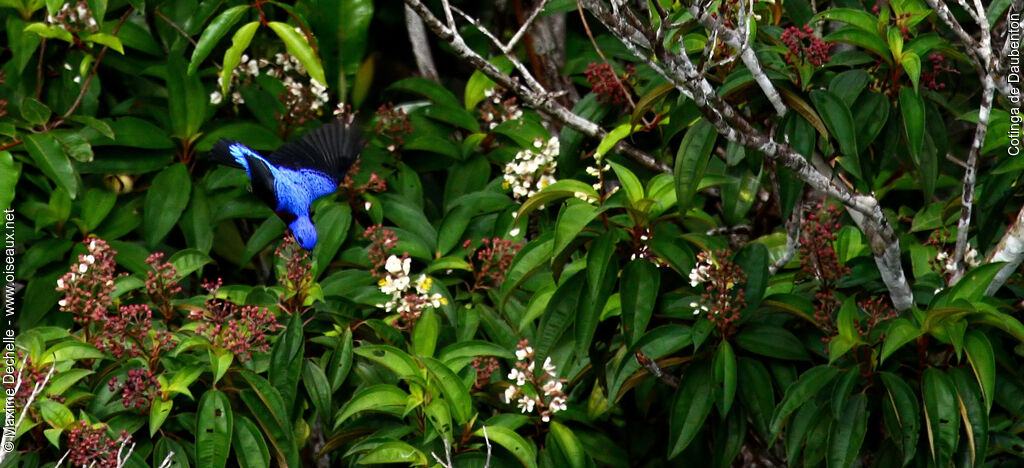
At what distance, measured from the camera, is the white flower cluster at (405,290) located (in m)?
2.91

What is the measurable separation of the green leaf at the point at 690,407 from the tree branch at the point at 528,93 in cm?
74

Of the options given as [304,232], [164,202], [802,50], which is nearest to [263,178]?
[304,232]

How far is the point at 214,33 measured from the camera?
10.7 ft

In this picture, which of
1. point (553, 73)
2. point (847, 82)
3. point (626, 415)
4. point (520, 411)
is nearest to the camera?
point (847, 82)

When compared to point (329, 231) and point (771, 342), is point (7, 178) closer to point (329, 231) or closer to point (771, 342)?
point (329, 231)

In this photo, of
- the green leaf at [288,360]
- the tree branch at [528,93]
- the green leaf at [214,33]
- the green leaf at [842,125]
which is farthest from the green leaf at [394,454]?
the green leaf at [214,33]

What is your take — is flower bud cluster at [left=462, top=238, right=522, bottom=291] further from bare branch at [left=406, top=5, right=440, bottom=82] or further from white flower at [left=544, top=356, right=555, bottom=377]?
bare branch at [left=406, top=5, right=440, bottom=82]

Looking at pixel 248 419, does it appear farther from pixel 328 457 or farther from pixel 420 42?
pixel 420 42

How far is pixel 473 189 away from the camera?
11.8 feet

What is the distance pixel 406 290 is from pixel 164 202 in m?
0.85

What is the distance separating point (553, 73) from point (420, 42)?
1.52 ft

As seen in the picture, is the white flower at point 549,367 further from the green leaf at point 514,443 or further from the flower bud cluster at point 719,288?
the flower bud cluster at point 719,288

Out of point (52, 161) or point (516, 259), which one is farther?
point (52, 161)

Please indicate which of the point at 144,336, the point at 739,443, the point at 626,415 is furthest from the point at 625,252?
the point at 144,336
